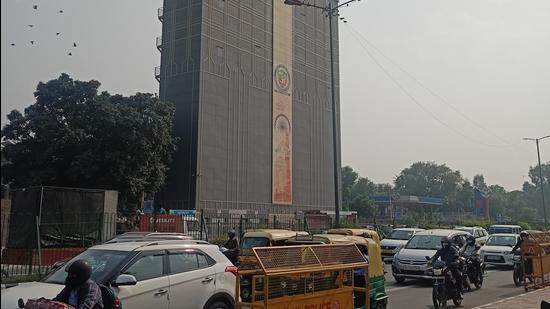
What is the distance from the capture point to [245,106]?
54.9 m

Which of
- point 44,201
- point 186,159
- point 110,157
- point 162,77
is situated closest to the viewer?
point 44,201

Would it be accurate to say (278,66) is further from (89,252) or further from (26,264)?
(89,252)

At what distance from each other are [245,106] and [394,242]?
107ft

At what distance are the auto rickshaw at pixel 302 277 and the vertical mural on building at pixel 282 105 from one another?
48651mm

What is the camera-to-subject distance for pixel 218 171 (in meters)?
51.2

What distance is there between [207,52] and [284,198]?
17.7 meters

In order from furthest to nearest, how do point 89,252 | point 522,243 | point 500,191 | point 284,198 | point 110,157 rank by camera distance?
point 500,191 → point 284,198 → point 110,157 → point 522,243 → point 89,252

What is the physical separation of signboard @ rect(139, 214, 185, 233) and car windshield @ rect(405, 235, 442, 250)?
10.3 metres

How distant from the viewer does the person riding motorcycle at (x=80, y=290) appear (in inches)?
209

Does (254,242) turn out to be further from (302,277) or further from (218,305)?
(302,277)

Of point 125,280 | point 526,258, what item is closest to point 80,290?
point 125,280

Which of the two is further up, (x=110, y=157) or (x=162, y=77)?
(x=162, y=77)

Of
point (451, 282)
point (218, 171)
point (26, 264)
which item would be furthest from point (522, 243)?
point (218, 171)

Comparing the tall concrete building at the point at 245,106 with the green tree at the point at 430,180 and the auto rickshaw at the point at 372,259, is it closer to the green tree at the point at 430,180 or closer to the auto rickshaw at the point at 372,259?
the auto rickshaw at the point at 372,259
